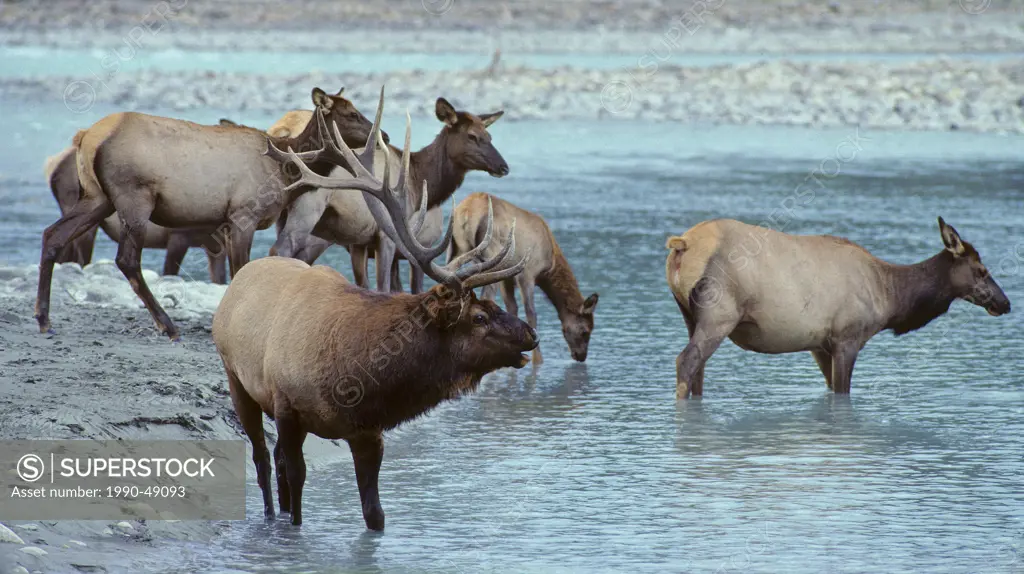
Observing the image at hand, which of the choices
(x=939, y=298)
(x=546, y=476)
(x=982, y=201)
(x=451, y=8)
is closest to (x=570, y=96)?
(x=982, y=201)

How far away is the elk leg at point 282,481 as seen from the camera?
7.60 m

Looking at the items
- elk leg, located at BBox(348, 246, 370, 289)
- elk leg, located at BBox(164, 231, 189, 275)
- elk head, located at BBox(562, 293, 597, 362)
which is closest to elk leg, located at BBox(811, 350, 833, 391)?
elk head, located at BBox(562, 293, 597, 362)

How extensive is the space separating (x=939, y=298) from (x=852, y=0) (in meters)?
71.5

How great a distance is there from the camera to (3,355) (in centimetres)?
927

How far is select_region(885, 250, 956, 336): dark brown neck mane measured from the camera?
11062mm

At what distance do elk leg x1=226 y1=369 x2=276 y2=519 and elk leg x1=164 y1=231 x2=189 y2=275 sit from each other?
644 centimetres

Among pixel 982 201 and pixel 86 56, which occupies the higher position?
pixel 982 201

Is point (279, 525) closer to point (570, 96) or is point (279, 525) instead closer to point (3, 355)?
point (3, 355)

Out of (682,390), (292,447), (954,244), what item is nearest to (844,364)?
(682,390)

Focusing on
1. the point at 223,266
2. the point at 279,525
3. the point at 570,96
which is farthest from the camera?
the point at 570,96

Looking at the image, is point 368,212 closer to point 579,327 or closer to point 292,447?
point 579,327

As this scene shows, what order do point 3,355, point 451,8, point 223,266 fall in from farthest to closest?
point 451,8, point 223,266, point 3,355

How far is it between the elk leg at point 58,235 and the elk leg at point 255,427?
3221mm

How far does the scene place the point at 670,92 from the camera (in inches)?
1538
